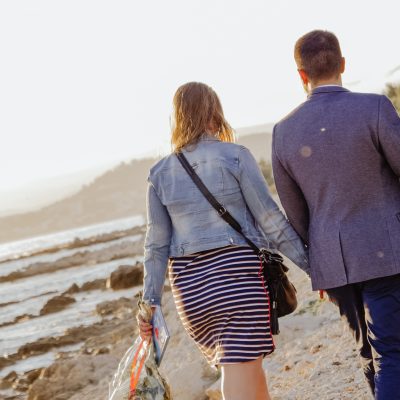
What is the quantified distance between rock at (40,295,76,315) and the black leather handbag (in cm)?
1316

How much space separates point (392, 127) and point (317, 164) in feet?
1.13

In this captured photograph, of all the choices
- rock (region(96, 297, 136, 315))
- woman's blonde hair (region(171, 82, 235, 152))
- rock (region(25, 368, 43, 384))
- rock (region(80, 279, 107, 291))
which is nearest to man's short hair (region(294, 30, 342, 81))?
woman's blonde hair (region(171, 82, 235, 152))

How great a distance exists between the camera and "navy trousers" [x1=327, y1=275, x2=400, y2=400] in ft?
8.93

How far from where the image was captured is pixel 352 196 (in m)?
2.80

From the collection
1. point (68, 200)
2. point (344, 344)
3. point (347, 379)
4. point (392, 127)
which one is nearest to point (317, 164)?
point (392, 127)

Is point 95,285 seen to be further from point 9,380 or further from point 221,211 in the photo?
point 221,211

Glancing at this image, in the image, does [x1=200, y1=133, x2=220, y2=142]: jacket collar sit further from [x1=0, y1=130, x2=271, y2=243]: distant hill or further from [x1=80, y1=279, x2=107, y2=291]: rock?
[x1=0, y1=130, x2=271, y2=243]: distant hill

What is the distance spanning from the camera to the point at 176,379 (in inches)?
215

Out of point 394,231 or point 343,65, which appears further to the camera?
point 343,65

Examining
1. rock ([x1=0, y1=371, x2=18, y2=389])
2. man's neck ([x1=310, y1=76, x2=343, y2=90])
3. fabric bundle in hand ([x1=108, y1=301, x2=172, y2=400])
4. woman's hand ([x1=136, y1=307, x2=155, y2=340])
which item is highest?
man's neck ([x1=310, y1=76, x2=343, y2=90])

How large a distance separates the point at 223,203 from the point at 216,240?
17 cm

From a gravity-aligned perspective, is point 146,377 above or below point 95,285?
above

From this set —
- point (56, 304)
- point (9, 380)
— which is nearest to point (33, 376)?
point (9, 380)

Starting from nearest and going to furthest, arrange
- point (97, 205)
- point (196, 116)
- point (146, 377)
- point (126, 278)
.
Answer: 1. point (196, 116)
2. point (146, 377)
3. point (126, 278)
4. point (97, 205)
